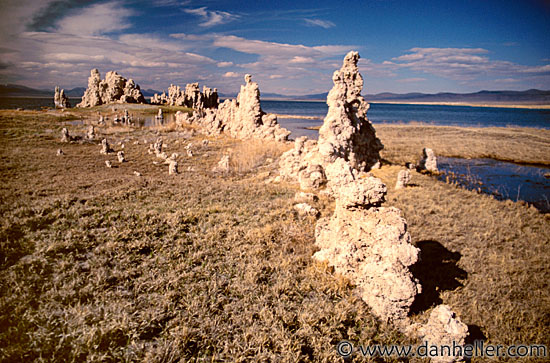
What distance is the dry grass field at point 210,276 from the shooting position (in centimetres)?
411

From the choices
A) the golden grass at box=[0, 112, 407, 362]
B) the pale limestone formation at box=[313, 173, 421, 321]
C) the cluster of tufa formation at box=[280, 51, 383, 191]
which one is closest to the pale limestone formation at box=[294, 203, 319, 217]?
the golden grass at box=[0, 112, 407, 362]

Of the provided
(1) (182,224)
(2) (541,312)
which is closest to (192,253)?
(1) (182,224)

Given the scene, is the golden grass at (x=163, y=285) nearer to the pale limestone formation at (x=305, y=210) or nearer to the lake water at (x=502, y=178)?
the pale limestone formation at (x=305, y=210)

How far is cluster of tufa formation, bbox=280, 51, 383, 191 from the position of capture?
1530 centimetres

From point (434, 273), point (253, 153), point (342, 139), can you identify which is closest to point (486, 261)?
point (434, 273)

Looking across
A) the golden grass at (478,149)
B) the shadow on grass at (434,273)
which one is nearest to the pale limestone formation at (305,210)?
the shadow on grass at (434,273)

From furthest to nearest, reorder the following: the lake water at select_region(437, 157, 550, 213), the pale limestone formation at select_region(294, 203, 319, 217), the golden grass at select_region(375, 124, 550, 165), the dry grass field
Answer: the golden grass at select_region(375, 124, 550, 165)
the lake water at select_region(437, 157, 550, 213)
the pale limestone formation at select_region(294, 203, 319, 217)
the dry grass field

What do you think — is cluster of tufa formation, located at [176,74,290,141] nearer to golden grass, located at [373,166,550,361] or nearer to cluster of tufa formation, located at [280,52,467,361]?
golden grass, located at [373,166,550,361]

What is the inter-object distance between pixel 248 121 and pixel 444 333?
28532 mm

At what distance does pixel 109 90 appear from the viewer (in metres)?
64.9

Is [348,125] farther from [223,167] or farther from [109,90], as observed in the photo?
[109,90]

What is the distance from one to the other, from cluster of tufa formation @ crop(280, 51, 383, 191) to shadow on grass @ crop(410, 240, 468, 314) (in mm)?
6602

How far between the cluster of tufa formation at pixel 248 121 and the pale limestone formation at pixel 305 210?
1780 cm

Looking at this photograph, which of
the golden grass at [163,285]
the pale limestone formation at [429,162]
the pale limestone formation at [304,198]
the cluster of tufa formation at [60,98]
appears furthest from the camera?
the cluster of tufa formation at [60,98]
